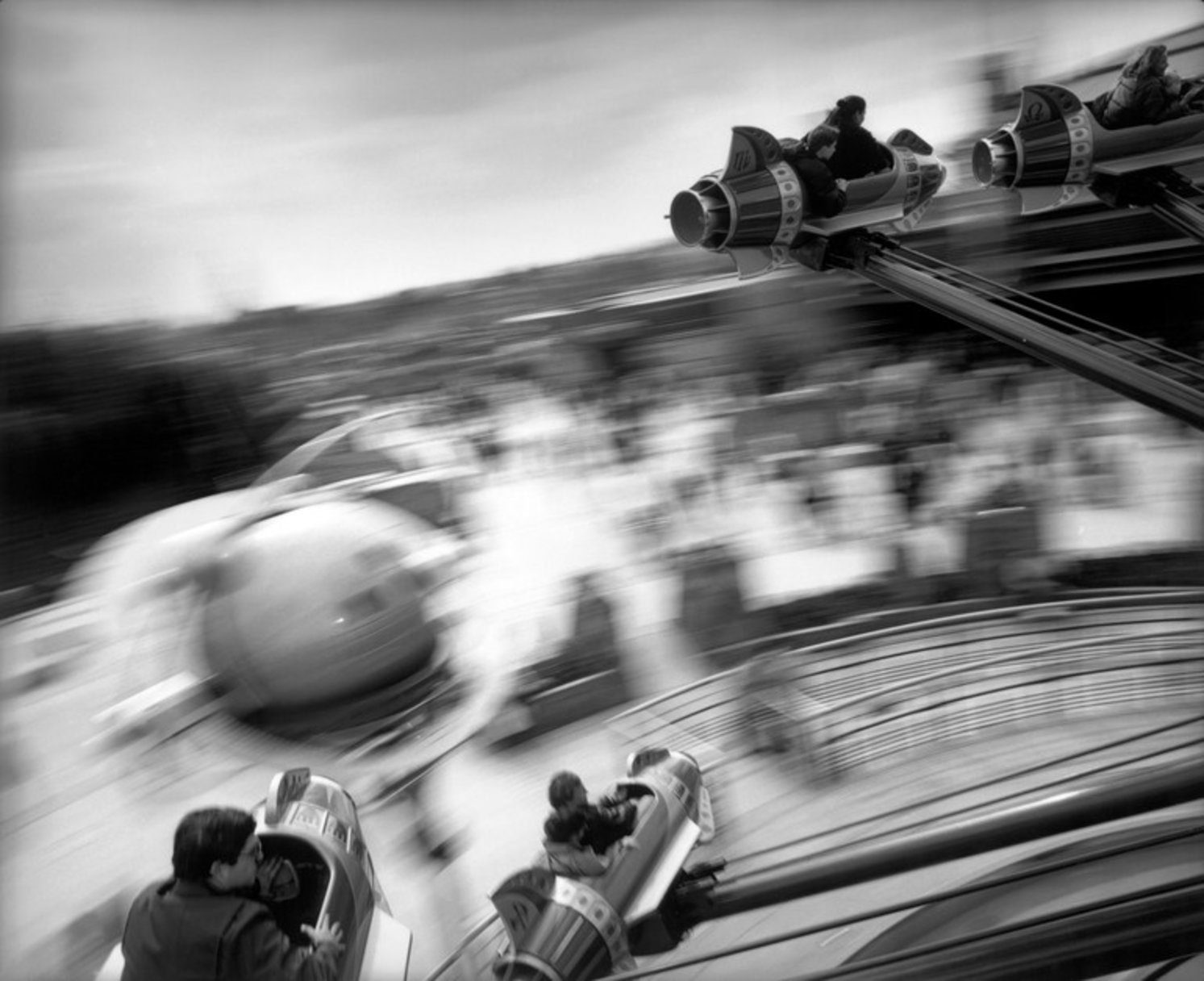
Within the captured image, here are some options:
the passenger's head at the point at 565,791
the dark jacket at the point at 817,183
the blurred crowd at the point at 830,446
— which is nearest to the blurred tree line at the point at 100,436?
the blurred crowd at the point at 830,446

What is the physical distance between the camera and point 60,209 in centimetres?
131

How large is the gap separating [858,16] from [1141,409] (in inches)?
32.4

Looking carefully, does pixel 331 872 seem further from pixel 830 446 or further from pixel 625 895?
pixel 830 446

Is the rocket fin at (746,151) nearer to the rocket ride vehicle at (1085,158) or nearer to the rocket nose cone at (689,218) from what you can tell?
the rocket nose cone at (689,218)

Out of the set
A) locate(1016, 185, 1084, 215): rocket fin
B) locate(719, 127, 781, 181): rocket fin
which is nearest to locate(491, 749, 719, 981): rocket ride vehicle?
locate(719, 127, 781, 181): rocket fin

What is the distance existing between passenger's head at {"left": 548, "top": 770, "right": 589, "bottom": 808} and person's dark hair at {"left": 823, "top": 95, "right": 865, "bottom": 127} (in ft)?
3.53

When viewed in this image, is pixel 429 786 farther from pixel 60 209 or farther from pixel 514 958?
pixel 60 209

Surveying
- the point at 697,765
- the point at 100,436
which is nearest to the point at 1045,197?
the point at 697,765

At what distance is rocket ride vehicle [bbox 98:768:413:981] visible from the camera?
132 centimetres

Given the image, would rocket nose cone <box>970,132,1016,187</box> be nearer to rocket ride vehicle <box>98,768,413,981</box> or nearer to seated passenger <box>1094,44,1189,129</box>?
seated passenger <box>1094,44,1189,129</box>

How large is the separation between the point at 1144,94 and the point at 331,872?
6.02 feet

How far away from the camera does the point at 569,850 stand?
4.82ft

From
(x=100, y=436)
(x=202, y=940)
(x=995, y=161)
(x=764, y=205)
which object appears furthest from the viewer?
(x=995, y=161)

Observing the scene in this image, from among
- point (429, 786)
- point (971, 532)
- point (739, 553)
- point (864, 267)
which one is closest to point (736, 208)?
point (864, 267)
